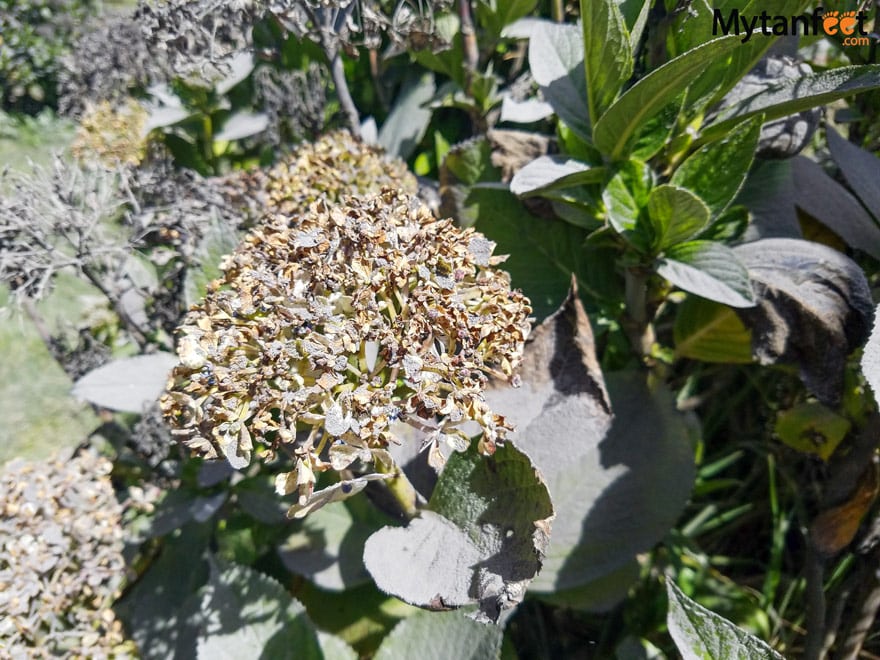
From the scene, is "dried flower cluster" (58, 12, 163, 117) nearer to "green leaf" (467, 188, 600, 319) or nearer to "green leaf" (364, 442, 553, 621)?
"green leaf" (467, 188, 600, 319)

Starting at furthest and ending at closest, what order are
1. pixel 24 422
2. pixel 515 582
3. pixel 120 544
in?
pixel 24 422
pixel 120 544
pixel 515 582

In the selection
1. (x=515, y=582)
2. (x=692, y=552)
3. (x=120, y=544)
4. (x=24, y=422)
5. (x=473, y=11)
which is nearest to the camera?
(x=515, y=582)

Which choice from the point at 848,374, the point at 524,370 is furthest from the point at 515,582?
the point at 848,374

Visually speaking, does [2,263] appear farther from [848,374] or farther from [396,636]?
[848,374]

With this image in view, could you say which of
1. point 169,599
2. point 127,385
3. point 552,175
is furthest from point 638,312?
point 169,599

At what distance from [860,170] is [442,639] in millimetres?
695

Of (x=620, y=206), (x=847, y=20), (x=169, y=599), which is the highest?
(x=847, y=20)

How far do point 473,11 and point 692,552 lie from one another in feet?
3.02

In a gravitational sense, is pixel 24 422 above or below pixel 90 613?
below

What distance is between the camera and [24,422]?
186cm

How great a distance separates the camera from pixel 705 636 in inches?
23.3

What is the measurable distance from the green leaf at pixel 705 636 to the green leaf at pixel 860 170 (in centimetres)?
49

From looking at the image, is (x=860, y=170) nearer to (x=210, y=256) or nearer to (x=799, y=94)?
(x=799, y=94)

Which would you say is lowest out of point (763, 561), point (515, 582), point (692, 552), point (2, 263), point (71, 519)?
point (763, 561)
